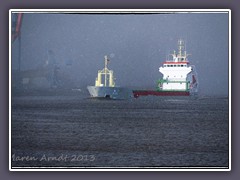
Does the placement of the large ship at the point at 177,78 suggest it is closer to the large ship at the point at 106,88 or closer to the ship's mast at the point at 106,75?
the large ship at the point at 106,88

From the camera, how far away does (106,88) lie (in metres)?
9.18

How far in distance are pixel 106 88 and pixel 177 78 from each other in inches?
39.7

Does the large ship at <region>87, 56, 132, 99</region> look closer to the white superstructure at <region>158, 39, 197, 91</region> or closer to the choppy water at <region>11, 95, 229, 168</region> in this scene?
the choppy water at <region>11, 95, 229, 168</region>

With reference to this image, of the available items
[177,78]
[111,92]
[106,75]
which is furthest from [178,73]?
[106,75]

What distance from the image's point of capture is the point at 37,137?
8.56 m

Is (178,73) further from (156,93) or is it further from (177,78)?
(156,93)

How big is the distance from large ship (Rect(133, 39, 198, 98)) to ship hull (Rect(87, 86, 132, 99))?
11 cm

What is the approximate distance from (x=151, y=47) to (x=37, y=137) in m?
1.84

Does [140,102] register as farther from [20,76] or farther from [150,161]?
[20,76]

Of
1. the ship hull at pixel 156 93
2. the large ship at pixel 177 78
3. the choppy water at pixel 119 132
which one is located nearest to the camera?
the choppy water at pixel 119 132

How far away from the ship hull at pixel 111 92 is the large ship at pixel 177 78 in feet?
0.37

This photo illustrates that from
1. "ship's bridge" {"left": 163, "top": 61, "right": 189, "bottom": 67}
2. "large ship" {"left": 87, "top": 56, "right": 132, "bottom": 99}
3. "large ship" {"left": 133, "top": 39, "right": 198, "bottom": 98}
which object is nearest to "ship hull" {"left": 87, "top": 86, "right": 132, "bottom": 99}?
"large ship" {"left": 87, "top": 56, "right": 132, "bottom": 99}

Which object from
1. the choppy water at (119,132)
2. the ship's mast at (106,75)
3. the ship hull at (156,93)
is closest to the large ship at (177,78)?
the ship hull at (156,93)

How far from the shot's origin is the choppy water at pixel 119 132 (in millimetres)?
8398
